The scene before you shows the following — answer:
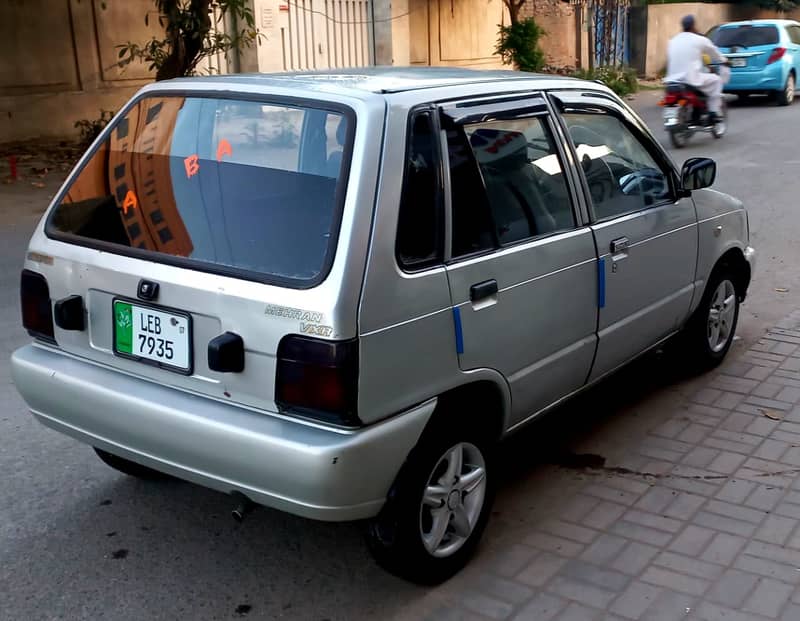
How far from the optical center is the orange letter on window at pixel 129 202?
11.6 feet

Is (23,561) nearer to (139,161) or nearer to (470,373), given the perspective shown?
(139,161)

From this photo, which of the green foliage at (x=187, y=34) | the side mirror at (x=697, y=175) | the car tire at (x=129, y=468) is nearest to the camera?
the car tire at (x=129, y=468)

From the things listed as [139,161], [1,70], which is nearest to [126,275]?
[139,161]

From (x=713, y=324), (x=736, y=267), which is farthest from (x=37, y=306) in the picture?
(x=736, y=267)

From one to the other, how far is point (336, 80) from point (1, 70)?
11989mm

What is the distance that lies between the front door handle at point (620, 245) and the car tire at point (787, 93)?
17610 millimetres

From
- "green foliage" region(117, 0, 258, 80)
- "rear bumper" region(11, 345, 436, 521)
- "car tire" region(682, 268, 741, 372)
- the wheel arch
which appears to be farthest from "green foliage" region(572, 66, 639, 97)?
"rear bumper" region(11, 345, 436, 521)

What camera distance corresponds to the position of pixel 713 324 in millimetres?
5531

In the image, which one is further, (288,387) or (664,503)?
(664,503)

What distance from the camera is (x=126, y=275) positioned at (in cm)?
332

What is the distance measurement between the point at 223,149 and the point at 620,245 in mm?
1877

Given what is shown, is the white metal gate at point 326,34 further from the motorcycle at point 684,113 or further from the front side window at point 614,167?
the front side window at point 614,167

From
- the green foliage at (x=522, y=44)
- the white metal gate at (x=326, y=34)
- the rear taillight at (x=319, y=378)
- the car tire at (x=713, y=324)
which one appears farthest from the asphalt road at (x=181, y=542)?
the green foliage at (x=522, y=44)

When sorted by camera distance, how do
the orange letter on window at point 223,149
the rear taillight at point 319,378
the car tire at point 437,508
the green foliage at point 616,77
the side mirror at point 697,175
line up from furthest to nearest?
1. the green foliage at point 616,77
2. the side mirror at point 697,175
3. the orange letter on window at point 223,149
4. the car tire at point 437,508
5. the rear taillight at point 319,378
